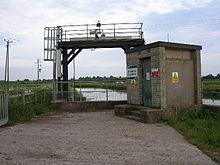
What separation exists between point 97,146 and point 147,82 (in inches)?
220

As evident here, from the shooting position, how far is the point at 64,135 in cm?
756

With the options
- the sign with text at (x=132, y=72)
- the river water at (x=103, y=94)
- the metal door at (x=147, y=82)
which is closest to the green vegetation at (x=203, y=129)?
the metal door at (x=147, y=82)

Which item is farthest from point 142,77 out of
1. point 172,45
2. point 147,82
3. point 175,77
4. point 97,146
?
point 97,146

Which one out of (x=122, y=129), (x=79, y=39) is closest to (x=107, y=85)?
(x=79, y=39)

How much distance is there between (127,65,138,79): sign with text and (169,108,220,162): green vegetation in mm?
3070

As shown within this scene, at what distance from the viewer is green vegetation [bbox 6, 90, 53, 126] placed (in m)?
10.6

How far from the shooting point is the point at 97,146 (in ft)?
20.4

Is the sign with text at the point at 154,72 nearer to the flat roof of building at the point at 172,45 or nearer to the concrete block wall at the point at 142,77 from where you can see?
the concrete block wall at the point at 142,77

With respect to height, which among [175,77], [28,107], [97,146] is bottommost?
[97,146]

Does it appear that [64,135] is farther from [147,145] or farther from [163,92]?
[163,92]

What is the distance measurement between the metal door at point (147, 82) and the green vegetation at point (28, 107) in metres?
5.36

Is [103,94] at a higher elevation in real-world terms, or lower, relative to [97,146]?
higher

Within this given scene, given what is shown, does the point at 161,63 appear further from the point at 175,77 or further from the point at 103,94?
the point at 103,94

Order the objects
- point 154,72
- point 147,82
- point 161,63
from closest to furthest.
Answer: point 161,63 < point 154,72 < point 147,82
